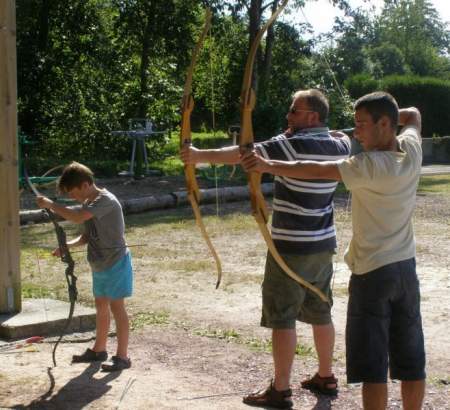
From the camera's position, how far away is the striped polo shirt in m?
4.48

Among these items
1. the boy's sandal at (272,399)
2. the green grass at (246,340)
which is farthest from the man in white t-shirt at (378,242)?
the green grass at (246,340)

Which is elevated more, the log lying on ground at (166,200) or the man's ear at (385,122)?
the man's ear at (385,122)

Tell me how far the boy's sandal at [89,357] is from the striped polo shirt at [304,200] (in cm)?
163

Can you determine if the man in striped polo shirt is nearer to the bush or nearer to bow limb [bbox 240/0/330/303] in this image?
bow limb [bbox 240/0/330/303]

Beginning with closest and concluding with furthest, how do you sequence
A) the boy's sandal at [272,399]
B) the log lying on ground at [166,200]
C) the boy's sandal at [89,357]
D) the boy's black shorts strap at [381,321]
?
1. the boy's black shorts strap at [381,321]
2. the boy's sandal at [272,399]
3. the boy's sandal at [89,357]
4. the log lying on ground at [166,200]

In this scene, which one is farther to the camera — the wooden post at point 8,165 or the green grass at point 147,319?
the green grass at point 147,319

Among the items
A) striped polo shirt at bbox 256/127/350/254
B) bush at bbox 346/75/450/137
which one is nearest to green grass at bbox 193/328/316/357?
striped polo shirt at bbox 256/127/350/254

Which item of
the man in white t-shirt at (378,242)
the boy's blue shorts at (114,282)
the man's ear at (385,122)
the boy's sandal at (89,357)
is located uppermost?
the man's ear at (385,122)

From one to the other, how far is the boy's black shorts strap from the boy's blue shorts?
6.07 ft

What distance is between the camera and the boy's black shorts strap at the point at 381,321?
3.86m

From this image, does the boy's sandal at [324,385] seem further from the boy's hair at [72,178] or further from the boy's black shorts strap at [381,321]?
the boy's hair at [72,178]

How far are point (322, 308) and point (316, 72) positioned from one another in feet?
69.5

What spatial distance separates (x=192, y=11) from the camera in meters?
21.4

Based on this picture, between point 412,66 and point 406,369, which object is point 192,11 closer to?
point 406,369
